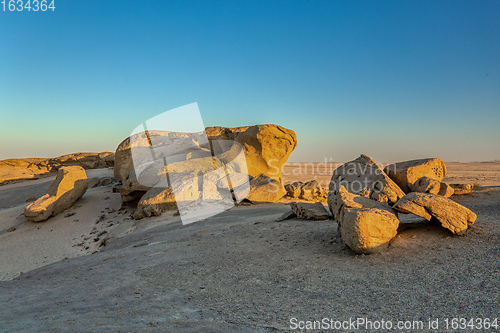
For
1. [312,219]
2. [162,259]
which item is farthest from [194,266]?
[312,219]

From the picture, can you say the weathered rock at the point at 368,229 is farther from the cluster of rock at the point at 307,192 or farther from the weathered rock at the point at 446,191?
the cluster of rock at the point at 307,192

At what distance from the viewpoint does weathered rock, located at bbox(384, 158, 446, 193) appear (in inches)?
385

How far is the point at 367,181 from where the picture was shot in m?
9.62

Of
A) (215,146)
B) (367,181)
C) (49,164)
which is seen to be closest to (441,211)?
(367,181)

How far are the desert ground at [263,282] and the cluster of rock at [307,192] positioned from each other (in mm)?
5126

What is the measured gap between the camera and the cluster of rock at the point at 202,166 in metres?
11.9

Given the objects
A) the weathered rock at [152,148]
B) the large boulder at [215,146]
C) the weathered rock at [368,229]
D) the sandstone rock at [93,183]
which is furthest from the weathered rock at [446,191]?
the sandstone rock at [93,183]

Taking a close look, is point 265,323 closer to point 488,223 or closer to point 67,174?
point 488,223

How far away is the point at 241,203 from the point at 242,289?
A: 26.2 feet

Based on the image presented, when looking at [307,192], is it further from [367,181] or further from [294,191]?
[367,181]

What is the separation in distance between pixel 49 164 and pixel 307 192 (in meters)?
30.1

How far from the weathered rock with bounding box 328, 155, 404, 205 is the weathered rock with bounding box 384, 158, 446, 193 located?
0.85 metres

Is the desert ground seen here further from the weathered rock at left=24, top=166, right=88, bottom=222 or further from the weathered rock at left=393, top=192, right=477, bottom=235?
the weathered rock at left=24, top=166, right=88, bottom=222

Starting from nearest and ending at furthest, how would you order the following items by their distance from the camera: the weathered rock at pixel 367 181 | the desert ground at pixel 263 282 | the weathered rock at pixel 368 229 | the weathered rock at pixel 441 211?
the desert ground at pixel 263 282
the weathered rock at pixel 368 229
the weathered rock at pixel 441 211
the weathered rock at pixel 367 181
